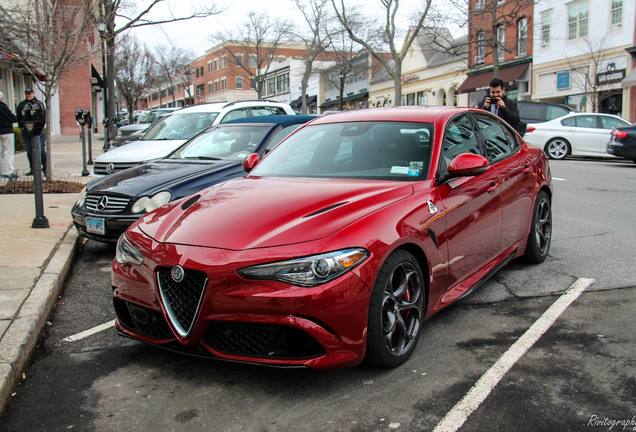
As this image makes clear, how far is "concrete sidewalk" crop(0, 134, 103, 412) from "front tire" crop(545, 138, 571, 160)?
1530 centimetres

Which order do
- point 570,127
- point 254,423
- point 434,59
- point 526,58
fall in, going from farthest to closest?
1. point 434,59
2. point 526,58
3. point 570,127
4. point 254,423

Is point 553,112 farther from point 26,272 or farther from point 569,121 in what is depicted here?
point 26,272

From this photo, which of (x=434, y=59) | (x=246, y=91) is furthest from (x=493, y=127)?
(x=246, y=91)

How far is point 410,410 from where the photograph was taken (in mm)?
3039

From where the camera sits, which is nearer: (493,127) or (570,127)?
(493,127)

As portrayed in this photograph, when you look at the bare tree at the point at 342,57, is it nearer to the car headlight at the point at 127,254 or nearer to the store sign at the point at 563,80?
the store sign at the point at 563,80

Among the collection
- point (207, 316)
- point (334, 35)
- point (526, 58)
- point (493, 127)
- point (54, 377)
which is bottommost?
point (54, 377)

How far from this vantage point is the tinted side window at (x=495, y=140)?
5168 mm

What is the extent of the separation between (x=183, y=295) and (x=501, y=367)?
184 cm

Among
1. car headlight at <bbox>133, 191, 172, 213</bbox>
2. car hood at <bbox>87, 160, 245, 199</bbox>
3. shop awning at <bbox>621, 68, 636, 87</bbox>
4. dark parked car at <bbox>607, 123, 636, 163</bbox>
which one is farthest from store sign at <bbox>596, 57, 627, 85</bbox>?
car headlight at <bbox>133, 191, 172, 213</bbox>

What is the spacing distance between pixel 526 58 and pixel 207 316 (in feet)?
123

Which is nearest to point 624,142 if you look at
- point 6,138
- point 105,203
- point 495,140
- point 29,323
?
point 495,140

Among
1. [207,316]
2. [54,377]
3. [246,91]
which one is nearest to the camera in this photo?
[207,316]

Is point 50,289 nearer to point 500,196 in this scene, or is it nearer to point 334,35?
point 500,196
